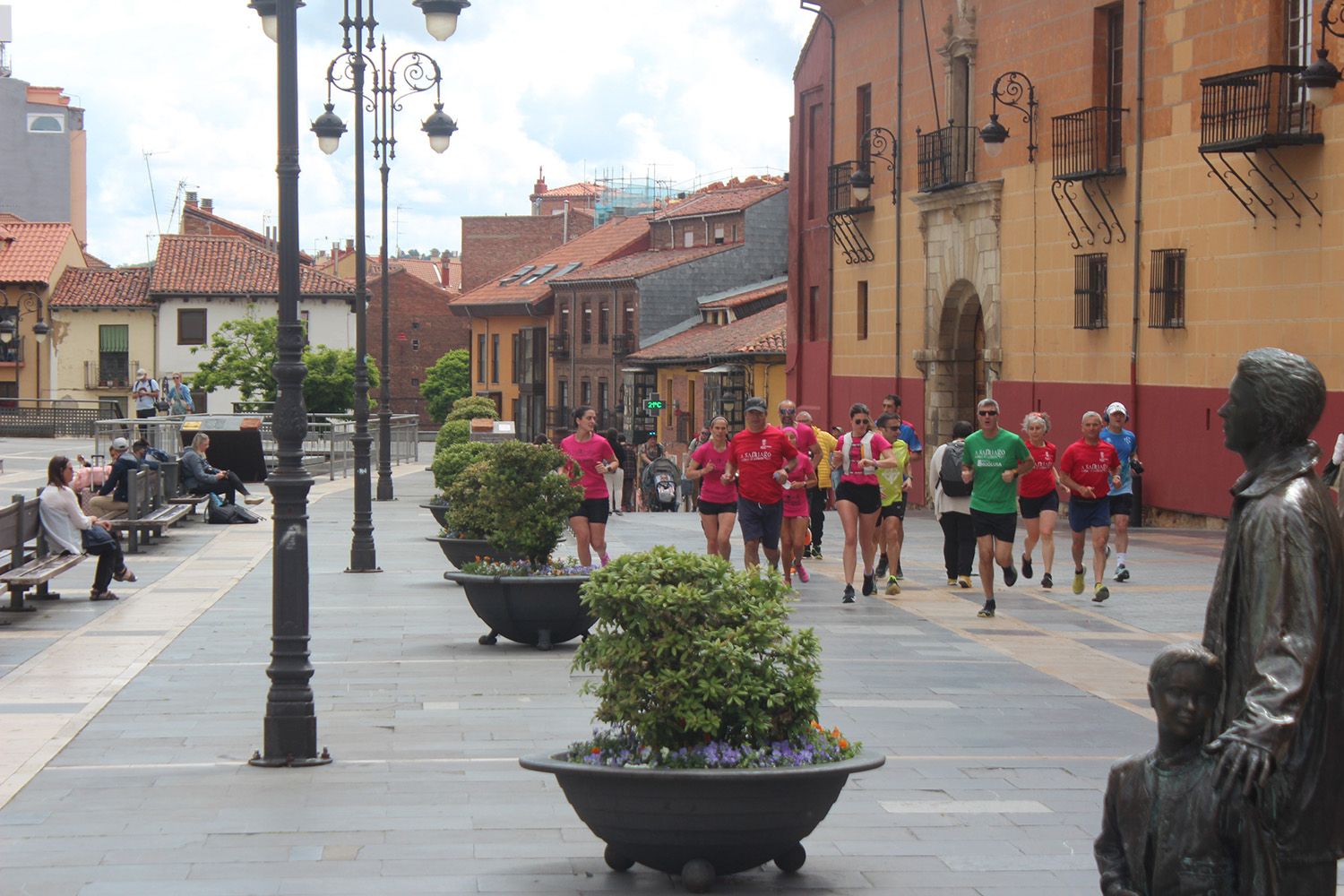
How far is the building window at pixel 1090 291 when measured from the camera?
27906 millimetres

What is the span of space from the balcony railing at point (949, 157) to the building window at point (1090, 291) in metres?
4.69

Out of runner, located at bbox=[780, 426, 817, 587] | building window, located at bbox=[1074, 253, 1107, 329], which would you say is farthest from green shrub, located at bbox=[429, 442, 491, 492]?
building window, located at bbox=[1074, 253, 1107, 329]

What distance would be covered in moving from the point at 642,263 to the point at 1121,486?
58.4 m

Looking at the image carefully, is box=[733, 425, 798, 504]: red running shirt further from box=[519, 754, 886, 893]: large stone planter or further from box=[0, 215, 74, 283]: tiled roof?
box=[0, 215, 74, 283]: tiled roof

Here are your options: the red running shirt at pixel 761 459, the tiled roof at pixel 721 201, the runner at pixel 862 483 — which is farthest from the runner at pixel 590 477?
the tiled roof at pixel 721 201

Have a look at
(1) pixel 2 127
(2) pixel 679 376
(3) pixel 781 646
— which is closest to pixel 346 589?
(3) pixel 781 646

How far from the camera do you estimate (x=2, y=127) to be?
281 feet

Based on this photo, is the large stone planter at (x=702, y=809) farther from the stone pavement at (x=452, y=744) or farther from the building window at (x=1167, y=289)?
the building window at (x=1167, y=289)

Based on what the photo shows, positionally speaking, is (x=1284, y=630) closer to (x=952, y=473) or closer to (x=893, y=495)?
(x=893, y=495)

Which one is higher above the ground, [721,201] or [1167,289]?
[721,201]

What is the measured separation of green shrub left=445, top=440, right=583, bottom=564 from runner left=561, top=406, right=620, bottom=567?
2.41 metres

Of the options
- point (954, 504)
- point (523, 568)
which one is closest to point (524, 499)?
point (523, 568)

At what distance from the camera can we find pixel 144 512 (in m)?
23.1

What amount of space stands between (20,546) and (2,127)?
251 ft
